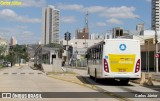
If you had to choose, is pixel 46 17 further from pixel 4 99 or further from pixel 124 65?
pixel 4 99

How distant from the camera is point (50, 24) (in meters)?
171

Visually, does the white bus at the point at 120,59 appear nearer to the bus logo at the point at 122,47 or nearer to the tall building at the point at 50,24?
the bus logo at the point at 122,47

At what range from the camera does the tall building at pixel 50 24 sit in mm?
154712

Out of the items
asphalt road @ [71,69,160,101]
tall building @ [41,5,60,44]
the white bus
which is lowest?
asphalt road @ [71,69,160,101]

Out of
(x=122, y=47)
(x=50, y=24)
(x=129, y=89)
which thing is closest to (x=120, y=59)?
(x=122, y=47)

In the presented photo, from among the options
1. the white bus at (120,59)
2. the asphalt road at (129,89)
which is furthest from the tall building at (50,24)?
the asphalt road at (129,89)

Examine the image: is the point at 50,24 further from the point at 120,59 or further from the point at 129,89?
the point at 129,89

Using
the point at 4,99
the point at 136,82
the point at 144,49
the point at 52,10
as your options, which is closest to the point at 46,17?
the point at 52,10

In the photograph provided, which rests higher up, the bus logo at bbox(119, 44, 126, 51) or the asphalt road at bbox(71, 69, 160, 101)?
the bus logo at bbox(119, 44, 126, 51)

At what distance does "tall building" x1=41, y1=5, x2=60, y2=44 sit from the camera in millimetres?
154712

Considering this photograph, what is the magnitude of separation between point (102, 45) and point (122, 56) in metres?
1.62

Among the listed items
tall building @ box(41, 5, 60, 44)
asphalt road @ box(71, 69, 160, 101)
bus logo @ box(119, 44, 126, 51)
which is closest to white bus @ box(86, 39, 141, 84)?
bus logo @ box(119, 44, 126, 51)

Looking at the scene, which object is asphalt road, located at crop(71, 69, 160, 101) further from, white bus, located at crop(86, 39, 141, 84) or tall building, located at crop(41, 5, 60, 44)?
tall building, located at crop(41, 5, 60, 44)

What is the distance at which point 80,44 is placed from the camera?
588 ft
